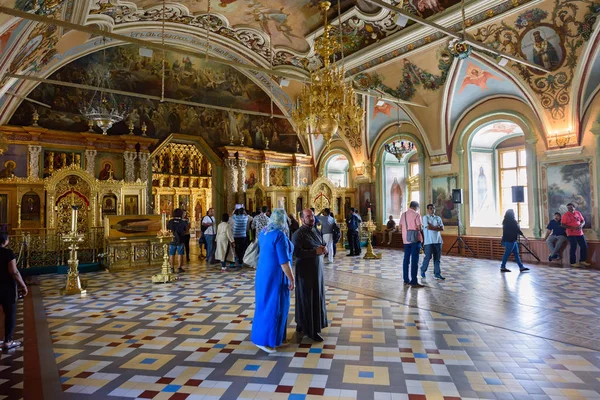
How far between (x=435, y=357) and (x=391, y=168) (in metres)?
13.4

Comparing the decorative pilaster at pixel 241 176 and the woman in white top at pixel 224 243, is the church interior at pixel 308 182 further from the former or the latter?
the woman in white top at pixel 224 243

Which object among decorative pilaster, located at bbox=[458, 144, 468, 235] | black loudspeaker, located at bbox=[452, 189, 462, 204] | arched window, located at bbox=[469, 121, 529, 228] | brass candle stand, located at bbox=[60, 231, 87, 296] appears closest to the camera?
brass candle stand, located at bbox=[60, 231, 87, 296]

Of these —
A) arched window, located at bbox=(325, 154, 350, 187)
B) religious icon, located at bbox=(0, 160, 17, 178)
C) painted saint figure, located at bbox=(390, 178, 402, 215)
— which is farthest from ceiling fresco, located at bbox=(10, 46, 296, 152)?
painted saint figure, located at bbox=(390, 178, 402, 215)

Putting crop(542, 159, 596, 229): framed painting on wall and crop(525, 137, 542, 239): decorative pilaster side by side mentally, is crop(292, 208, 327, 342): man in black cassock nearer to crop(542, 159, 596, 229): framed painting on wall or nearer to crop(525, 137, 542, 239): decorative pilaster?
crop(542, 159, 596, 229): framed painting on wall

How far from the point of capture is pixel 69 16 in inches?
303

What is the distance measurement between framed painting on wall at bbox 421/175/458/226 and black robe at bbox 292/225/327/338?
9.95 m

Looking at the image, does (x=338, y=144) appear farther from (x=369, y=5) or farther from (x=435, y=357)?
(x=435, y=357)

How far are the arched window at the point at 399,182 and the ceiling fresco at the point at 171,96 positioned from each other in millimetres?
4682

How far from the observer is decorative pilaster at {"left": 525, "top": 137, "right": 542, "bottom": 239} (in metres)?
11.0

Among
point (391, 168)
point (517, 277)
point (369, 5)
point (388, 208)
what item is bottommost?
point (517, 277)

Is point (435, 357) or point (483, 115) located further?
point (483, 115)

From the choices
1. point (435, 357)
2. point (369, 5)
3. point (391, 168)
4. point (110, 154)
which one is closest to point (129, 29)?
point (110, 154)

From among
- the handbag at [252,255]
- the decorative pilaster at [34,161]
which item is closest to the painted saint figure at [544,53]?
the handbag at [252,255]

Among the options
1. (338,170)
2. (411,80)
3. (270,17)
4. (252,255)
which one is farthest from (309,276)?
(338,170)
